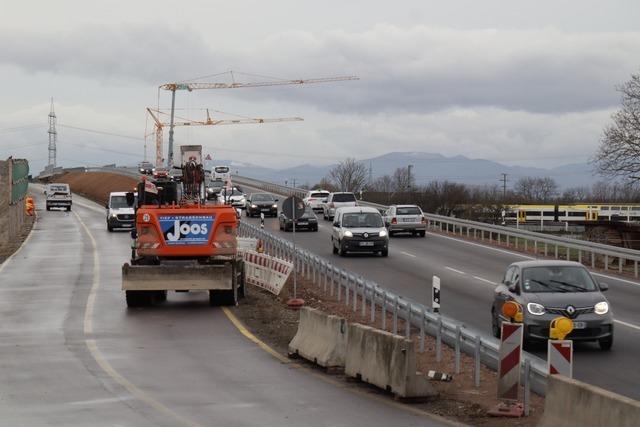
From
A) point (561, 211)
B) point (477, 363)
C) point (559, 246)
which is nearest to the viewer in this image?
point (477, 363)

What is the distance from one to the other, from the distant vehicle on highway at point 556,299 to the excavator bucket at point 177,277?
7388mm

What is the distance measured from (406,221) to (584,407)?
141 feet

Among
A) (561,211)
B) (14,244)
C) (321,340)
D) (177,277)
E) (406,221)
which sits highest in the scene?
(406,221)

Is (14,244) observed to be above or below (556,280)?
below

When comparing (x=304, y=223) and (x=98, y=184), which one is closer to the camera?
(x=304, y=223)

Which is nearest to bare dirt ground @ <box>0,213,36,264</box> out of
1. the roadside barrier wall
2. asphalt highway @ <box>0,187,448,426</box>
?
the roadside barrier wall

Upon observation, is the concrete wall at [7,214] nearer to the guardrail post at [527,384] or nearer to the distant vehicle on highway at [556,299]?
the distant vehicle on highway at [556,299]

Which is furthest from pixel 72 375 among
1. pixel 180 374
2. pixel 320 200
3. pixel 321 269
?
pixel 320 200

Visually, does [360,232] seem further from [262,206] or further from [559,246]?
[262,206]

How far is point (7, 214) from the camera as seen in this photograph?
57312 millimetres

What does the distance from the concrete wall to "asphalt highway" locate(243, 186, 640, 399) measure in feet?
46.4

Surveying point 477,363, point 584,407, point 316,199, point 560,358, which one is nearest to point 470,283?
point 477,363

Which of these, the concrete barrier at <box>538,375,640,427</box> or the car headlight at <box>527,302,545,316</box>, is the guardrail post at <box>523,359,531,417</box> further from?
the car headlight at <box>527,302,545,316</box>

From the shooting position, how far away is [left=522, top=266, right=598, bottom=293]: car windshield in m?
18.3
